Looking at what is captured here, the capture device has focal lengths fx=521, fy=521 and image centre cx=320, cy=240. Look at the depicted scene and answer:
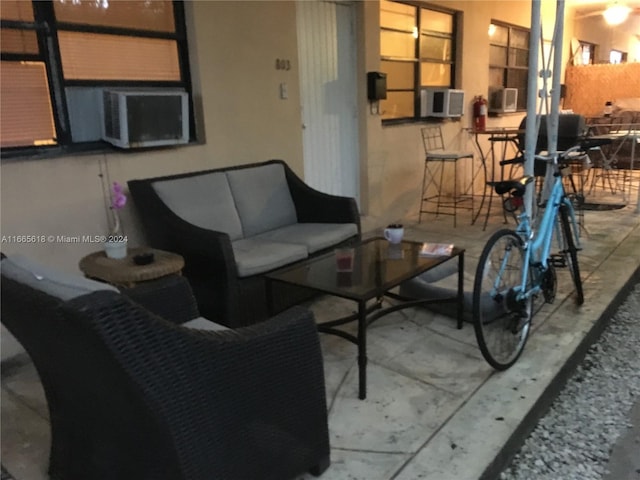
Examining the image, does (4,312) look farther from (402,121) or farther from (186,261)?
(402,121)

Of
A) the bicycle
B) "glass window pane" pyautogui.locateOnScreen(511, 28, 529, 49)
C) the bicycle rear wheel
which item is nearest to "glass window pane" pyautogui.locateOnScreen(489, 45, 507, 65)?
"glass window pane" pyautogui.locateOnScreen(511, 28, 529, 49)

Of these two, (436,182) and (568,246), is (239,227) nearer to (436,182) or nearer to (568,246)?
(568,246)

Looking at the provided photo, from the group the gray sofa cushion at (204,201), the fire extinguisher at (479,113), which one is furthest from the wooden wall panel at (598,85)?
the gray sofa cushion at (204,201)

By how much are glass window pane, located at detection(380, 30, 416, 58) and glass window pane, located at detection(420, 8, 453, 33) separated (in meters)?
0.24

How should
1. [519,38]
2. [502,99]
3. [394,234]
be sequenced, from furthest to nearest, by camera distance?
[519,38], [502,99], [394,234]

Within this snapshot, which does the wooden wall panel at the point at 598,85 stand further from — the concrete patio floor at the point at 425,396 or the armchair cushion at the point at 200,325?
the armchair cushion at the point at 200,325

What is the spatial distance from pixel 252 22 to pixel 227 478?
3.24 m

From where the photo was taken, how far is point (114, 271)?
2459 millimetres

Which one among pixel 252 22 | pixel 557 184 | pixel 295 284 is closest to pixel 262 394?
pixel 295 284

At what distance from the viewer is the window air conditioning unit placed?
9.82 feet

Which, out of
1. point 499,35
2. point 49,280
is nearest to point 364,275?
point 49,280

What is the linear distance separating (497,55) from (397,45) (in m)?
2.37

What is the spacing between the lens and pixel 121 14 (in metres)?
3.15

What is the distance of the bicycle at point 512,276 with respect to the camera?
2396 millimetres
